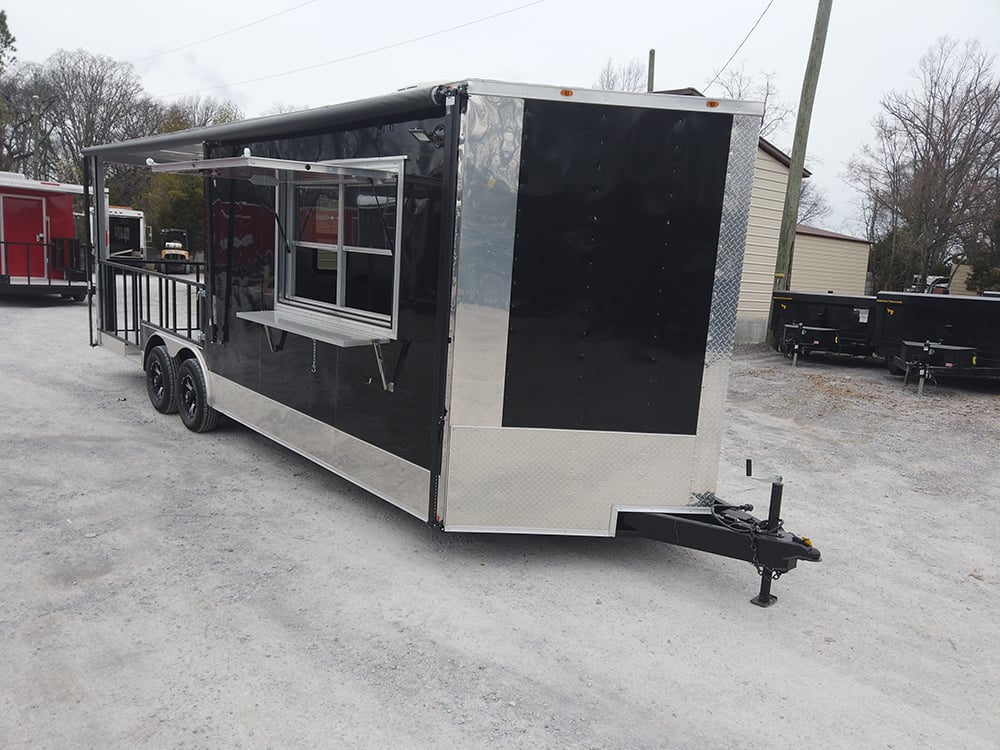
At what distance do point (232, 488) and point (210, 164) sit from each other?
2.31 meters

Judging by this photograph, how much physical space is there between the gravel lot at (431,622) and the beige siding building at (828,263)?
70.4 ft

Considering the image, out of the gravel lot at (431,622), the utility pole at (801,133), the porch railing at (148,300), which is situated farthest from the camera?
the utility pole at (801,133)

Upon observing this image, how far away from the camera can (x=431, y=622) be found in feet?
12.2

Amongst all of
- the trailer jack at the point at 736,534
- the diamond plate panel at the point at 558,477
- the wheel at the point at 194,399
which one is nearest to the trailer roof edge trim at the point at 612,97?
the diamond plate panel at the point at 558,477

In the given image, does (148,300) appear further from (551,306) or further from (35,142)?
(35,142)

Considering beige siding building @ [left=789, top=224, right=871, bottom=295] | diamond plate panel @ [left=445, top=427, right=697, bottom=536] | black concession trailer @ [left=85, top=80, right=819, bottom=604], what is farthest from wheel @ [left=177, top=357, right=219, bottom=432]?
beige siding building @ [left=789, top=224, right=871, bottom=295]

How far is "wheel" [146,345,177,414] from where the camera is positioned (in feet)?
23.9

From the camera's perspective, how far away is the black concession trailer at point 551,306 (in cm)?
398

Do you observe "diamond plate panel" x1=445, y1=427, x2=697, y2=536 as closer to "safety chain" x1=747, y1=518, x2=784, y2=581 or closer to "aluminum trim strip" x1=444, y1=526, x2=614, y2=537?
"aluminum trim strip" x1=444, y1=526, x2=614, y2=537

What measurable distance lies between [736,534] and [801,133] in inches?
486

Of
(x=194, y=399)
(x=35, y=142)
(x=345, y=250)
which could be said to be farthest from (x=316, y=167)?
(x=35, y=142)

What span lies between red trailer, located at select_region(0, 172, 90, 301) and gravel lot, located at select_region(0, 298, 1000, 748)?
464 inches

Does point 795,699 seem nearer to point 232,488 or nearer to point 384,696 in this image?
point 384,696

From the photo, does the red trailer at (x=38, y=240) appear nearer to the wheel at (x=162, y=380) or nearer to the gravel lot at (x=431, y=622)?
the wheel at (x=162, y=380)
